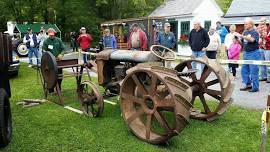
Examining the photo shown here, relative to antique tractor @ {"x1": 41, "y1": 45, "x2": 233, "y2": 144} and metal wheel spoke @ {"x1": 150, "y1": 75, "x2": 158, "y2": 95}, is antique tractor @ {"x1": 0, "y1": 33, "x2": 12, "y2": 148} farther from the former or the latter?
metal wheel spoke @ {"x1": 150, "y1": 75, "x2": 158, "y2": 95}

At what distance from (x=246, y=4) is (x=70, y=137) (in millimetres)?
27186

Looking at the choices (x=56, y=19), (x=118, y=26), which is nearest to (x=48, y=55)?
(x=118, y=26)

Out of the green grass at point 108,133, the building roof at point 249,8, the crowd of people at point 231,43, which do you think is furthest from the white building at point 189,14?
the green grass at point 108,133

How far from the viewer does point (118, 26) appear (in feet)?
84.8

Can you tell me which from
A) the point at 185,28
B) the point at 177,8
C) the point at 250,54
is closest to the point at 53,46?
the point at 250,54

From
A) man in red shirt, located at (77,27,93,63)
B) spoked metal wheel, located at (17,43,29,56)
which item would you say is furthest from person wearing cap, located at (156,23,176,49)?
spoked metal wheel, located at (17,43,29,56)

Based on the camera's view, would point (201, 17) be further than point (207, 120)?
Yes

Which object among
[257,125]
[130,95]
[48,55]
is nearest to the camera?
[130,95]

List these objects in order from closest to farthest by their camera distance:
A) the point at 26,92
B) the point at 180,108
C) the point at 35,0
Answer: the point at 180,108 < the point at 26,92 < the point at 35,0

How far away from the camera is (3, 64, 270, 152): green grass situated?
16.8ft

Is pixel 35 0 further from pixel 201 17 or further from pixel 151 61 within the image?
pixel 151 61

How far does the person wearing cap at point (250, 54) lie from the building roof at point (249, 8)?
19.4 metres

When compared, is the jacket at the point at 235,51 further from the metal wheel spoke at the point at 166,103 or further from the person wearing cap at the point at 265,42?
the metal wheel spoke at the point at 166,103

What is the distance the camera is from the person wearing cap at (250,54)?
28.2 feet
